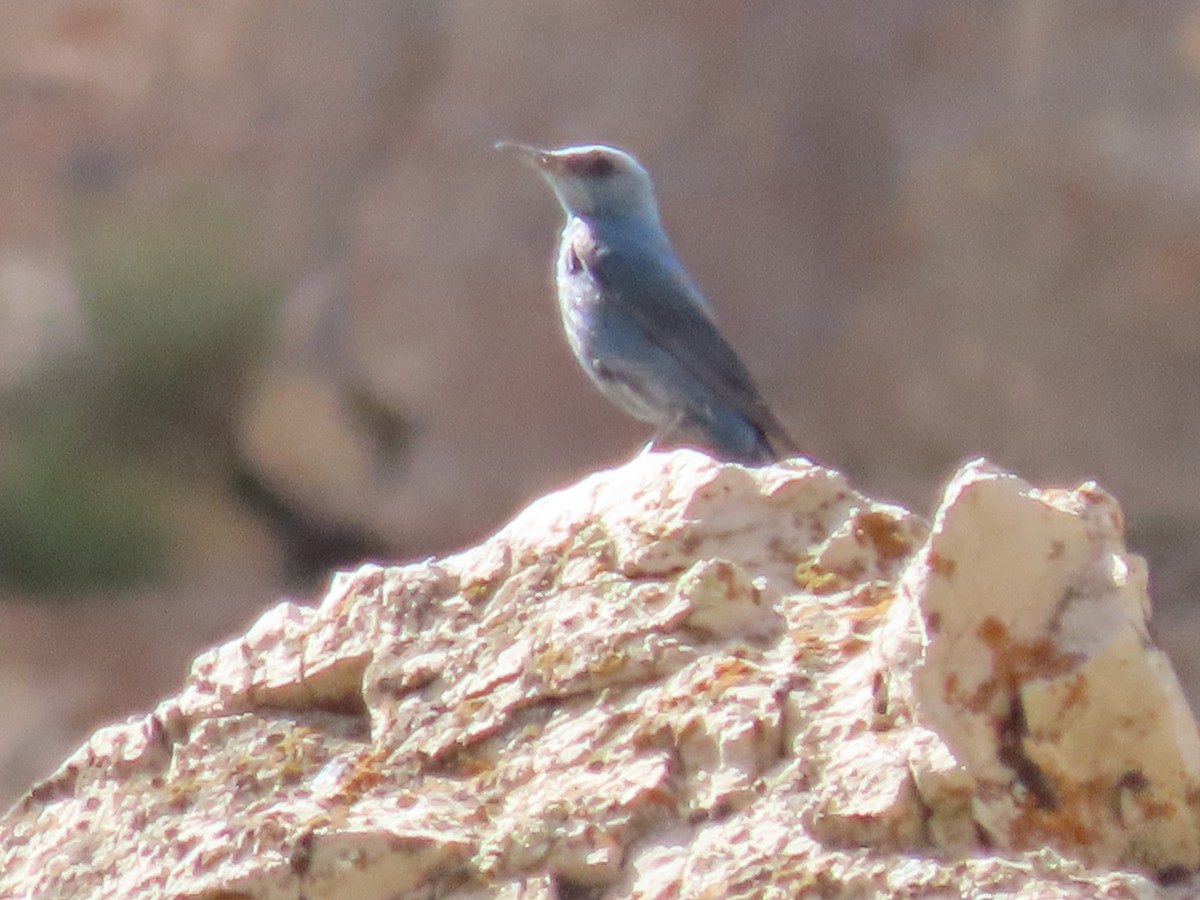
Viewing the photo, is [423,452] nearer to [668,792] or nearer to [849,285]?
[849,285]

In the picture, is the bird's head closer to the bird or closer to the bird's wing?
the bird

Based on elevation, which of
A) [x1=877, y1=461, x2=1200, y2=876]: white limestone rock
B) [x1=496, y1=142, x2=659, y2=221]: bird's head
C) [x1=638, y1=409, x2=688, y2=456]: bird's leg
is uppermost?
[x1=496, y1=142, x2=659, y2=221]: bird's head

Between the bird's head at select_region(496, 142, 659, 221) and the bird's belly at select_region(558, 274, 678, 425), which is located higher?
the bird's head at select_region(496, 142, 659, 221)

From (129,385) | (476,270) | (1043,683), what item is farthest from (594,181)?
(129,385)

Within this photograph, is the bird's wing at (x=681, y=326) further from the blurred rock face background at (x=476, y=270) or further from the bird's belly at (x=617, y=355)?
the blurred rock face background at (x=476, y=270)

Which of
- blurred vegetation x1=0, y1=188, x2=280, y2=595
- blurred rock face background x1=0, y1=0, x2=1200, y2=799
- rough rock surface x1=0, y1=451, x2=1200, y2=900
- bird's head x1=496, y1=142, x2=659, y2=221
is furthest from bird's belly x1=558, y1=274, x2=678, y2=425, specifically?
blurred vegetation x1=0, y1=188, x2=280, y2=595

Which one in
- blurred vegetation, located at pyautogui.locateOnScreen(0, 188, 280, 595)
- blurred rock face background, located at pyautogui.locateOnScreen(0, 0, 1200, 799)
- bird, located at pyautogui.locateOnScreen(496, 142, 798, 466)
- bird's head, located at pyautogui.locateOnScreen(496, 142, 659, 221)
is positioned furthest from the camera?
blurred vegetation, located at pyautogui.locateOnScreen(0, 188, 280, 595)

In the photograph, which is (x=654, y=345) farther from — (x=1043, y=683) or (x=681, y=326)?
(x=1043, y=683)
